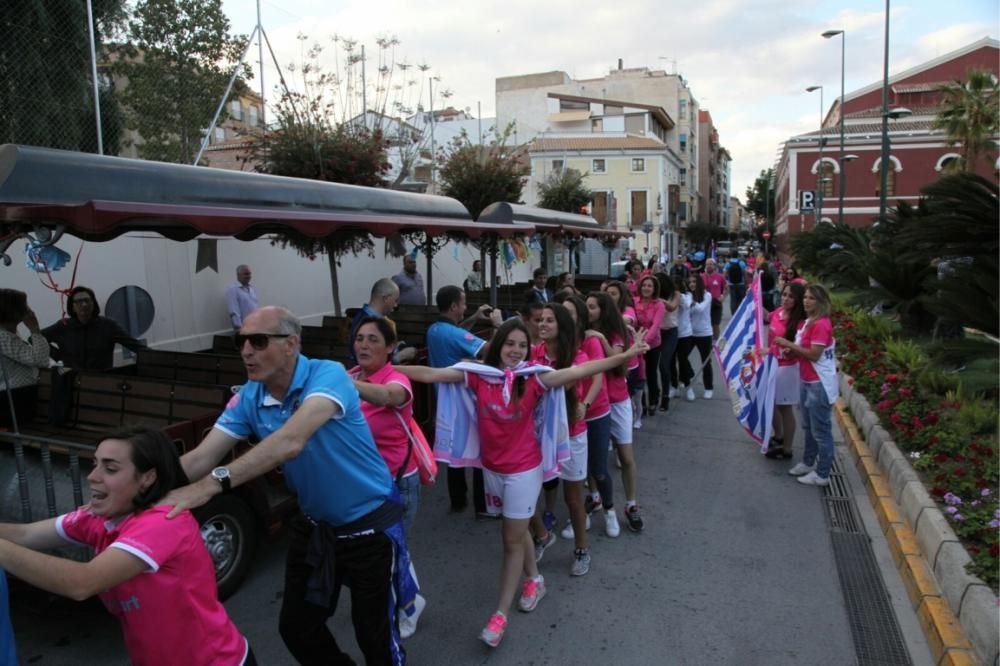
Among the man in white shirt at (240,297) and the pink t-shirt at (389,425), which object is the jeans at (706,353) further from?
the man in white shirt at (240,297)

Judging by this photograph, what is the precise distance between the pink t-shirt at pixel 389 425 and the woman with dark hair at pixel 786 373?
13.4ft

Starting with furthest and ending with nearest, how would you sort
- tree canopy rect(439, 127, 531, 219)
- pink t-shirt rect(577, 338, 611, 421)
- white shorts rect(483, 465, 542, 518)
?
1. tree canopy rect(439, 127, 531, 219)
2. pink t-shirt rect(577, 338, 611, 421)
3. white shorts rect(483, 465, 542, 518)

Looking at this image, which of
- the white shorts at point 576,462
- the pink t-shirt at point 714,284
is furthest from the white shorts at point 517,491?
the pink t-shirt at point 714,284

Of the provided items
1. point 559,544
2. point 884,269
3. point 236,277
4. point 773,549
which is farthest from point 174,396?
point 884,269

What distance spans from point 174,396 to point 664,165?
49.8 metres

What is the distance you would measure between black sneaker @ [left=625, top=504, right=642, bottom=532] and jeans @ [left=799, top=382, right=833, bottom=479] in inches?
74.3

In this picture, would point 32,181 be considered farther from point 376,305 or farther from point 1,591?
point 1,591

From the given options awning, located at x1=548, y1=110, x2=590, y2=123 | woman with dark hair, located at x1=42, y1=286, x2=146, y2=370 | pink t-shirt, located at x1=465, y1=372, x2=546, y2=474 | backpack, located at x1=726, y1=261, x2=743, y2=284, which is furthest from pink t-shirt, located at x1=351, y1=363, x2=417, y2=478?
awning, located at x1=548, y1=110, x2=590, y2=123

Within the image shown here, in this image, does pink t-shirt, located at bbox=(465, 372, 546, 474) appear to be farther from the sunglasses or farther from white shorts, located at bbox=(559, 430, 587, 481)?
the sunglasses

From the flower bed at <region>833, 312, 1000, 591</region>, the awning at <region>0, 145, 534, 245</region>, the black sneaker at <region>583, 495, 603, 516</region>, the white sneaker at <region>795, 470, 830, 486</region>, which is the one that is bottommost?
the white sneaker at <region>795, 470, 830, 486</region>

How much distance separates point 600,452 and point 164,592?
3330 millimetres

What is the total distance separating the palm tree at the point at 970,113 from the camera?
32344 millimetres

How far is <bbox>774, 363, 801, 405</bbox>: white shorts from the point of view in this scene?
21.2 ft

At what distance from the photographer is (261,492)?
445 centimetres
